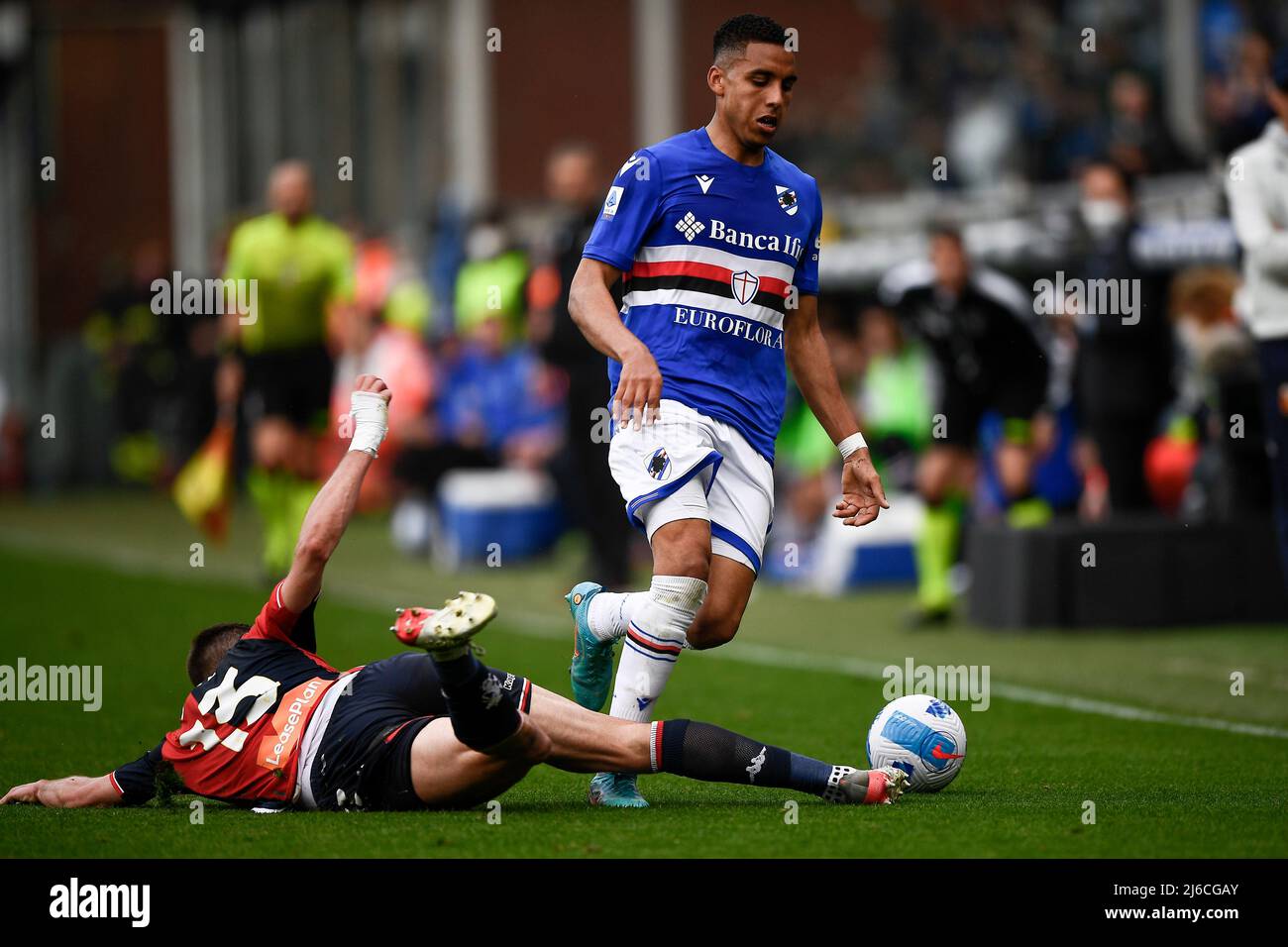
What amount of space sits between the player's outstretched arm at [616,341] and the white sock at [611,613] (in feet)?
1.73

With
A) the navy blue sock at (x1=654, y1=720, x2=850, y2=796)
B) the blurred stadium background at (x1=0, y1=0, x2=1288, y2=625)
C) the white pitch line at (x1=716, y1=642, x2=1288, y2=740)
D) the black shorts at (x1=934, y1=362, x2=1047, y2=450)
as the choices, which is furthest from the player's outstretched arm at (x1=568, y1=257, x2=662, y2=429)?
the black shorts at (x1=934, y1=362, x2=1047, y2=450)

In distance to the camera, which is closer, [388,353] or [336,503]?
[336,503]

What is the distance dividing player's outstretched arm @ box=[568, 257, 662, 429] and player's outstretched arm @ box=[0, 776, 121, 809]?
1827mm

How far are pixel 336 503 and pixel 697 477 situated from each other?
3.42 ft

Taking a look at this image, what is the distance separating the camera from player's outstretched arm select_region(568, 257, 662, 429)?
5.83 m

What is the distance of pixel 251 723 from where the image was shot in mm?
5926

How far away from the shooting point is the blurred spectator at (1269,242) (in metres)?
8.16

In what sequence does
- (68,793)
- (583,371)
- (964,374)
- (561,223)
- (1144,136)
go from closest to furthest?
(68,793), (964,374), (583,371), (561,223), (1144,136)

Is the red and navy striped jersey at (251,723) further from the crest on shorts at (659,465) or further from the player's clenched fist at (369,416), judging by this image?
the crest on shorts at (659,465)

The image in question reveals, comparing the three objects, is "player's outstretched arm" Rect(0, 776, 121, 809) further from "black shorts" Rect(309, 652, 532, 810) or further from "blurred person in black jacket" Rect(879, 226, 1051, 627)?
"blurred person in black jacket" Rect(879, 226, 1051, 627)

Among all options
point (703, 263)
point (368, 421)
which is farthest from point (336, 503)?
point (703, 263)

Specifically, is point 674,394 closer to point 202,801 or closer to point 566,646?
point 202,801

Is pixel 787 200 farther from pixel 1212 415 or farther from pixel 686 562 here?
pixel 1212 415
